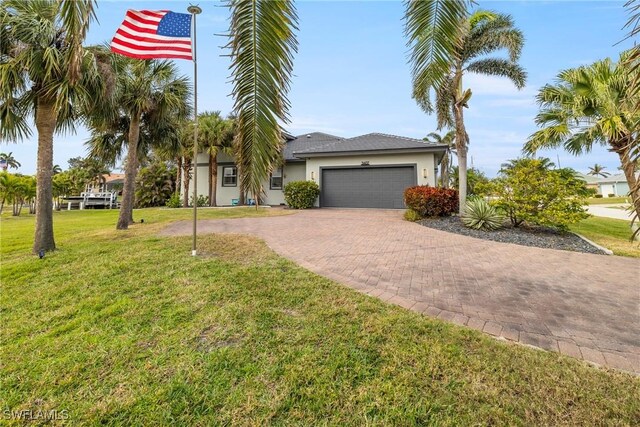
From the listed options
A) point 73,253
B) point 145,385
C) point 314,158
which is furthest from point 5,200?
point 145,385

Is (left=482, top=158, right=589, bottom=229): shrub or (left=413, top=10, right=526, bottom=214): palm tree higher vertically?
(left=413, top=10, right=526, bottom=214): palm tree

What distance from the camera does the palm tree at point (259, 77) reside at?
167 cm

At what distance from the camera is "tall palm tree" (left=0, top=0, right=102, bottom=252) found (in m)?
5.79

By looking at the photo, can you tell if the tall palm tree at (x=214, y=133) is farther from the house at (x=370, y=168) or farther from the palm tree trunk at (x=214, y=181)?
the house at (x=370, y=168)

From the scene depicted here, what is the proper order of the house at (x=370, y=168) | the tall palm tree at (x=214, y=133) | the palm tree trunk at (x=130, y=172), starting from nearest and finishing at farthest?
the palm tree trunk at (x=130, y=172) → the house at (x=370, y=168) → the tall palm tree at (x=214, y=133)

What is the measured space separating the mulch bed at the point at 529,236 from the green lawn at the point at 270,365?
6.36m

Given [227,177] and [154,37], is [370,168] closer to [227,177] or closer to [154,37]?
[227,177]

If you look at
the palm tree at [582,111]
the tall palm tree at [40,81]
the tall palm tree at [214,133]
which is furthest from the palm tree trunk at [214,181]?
the palm tree at [582,111]

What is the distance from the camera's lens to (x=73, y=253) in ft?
20.9

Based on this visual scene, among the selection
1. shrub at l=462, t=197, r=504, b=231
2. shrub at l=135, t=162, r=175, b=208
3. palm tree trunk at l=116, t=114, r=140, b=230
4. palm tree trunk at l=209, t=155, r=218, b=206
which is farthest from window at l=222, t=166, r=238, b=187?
shrub at l=462, t=197, r=504, b=231

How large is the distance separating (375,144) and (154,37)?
12793mm

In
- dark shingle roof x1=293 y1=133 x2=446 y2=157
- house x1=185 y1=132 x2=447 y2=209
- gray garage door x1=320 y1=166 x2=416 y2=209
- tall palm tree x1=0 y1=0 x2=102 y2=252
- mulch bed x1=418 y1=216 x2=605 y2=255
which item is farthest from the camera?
gray garage door x1=320 y1=166 x2=416 y2=209

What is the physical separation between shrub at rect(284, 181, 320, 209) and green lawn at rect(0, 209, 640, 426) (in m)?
12.3

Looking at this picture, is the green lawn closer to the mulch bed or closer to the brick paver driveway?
the brick paver driveway
